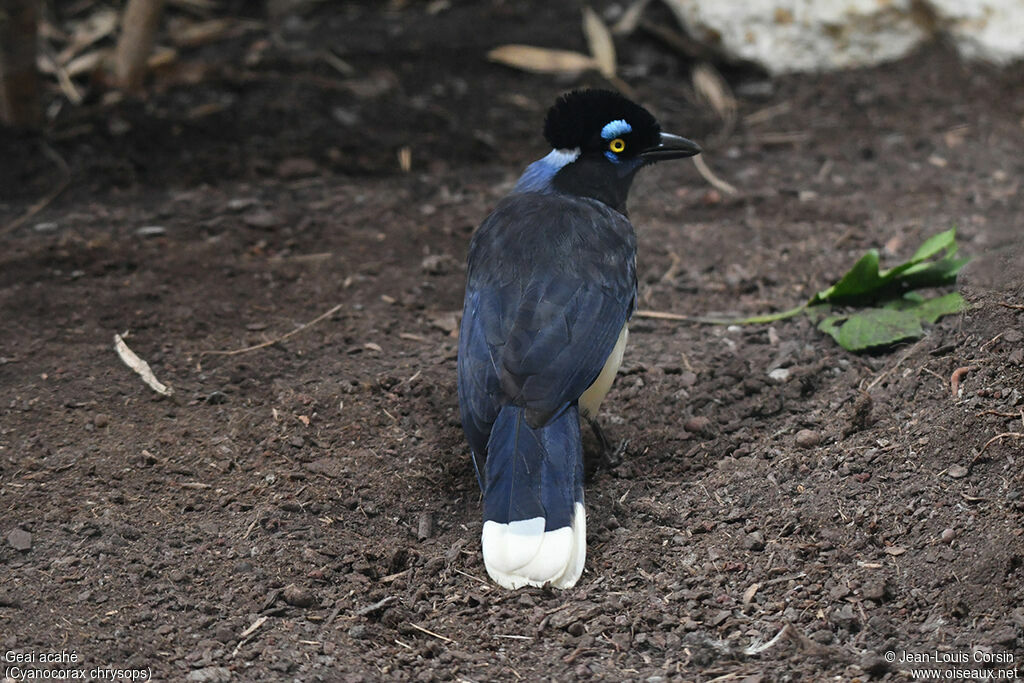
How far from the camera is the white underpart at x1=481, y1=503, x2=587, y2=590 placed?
3.55 meters

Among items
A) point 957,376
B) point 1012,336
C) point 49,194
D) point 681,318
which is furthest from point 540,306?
point 49,194

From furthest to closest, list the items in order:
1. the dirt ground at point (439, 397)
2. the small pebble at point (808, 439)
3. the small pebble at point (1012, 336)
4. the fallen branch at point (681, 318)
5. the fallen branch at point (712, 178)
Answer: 1. the fallen branch at point (712, 178)
2. the fallen branch at point (681, 318)
3. the small pebble at point (808, 439)
4. the small pebble at point (1012, 336)
5. the dirt ground at point (439, 397)

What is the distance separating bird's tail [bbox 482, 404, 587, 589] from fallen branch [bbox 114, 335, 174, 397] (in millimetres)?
1572

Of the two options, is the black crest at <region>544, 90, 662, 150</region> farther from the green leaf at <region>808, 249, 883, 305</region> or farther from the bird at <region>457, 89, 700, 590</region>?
the green leaf at <region>808, 249, 883, 305</region>

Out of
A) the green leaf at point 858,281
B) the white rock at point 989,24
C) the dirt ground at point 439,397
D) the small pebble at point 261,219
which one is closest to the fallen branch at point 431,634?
the dirt ground at point 439,397

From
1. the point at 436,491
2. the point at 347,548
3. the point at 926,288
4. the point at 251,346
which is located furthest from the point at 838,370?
the point at 251,346

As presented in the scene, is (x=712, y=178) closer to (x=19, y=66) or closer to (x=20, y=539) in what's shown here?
(x=19, y=66)

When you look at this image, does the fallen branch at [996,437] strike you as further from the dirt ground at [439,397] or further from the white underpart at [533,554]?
the white underpart at [533,554]

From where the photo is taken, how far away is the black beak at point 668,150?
16.4 ft

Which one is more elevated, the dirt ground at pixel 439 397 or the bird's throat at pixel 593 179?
the bird's throat at pixel 593 179

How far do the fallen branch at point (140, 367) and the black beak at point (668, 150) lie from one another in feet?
7.56

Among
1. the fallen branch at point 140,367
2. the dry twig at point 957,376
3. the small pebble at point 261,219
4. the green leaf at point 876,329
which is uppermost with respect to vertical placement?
the dry twig at point 957,376

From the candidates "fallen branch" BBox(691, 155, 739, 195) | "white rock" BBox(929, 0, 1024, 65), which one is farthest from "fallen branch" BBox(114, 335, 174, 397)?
"white rock" BBox(929, 0, 1024, 65)

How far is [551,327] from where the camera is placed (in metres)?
4.06
